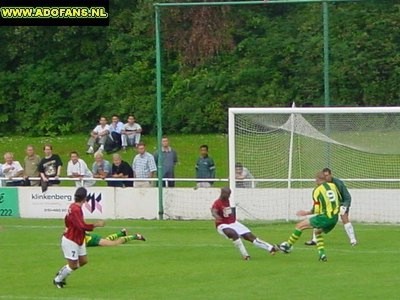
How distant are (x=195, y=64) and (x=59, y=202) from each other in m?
9.79

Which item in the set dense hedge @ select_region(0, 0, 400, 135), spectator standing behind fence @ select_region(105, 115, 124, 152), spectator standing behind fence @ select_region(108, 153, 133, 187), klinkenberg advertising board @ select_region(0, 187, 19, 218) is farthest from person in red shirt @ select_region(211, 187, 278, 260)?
spectator standing behind fence @ select_region(105, 115, 124, 152)

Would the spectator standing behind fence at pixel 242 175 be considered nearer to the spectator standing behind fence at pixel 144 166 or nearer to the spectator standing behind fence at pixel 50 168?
the spectator standing behind fence at pixel 144 166

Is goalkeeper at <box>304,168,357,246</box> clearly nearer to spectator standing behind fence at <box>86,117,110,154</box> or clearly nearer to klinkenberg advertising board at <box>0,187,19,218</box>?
klinkenberg advertising board at <box>0,187,19,218</box>

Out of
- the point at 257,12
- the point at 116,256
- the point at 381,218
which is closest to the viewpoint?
the point at 116,256

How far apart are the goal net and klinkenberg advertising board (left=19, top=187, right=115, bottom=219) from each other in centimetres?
391

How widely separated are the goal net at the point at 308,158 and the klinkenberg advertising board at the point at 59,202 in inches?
154

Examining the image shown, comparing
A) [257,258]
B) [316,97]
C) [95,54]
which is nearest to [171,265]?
[257,258]

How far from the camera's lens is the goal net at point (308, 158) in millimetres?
28031

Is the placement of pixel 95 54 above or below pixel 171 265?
above

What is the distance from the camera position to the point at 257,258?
21.8m

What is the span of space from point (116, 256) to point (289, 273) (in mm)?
4530

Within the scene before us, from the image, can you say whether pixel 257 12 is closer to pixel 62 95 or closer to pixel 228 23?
pixel 228 23

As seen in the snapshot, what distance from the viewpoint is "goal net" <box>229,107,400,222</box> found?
28031 millimetres

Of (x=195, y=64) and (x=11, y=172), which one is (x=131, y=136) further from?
(x=11, y=172)
